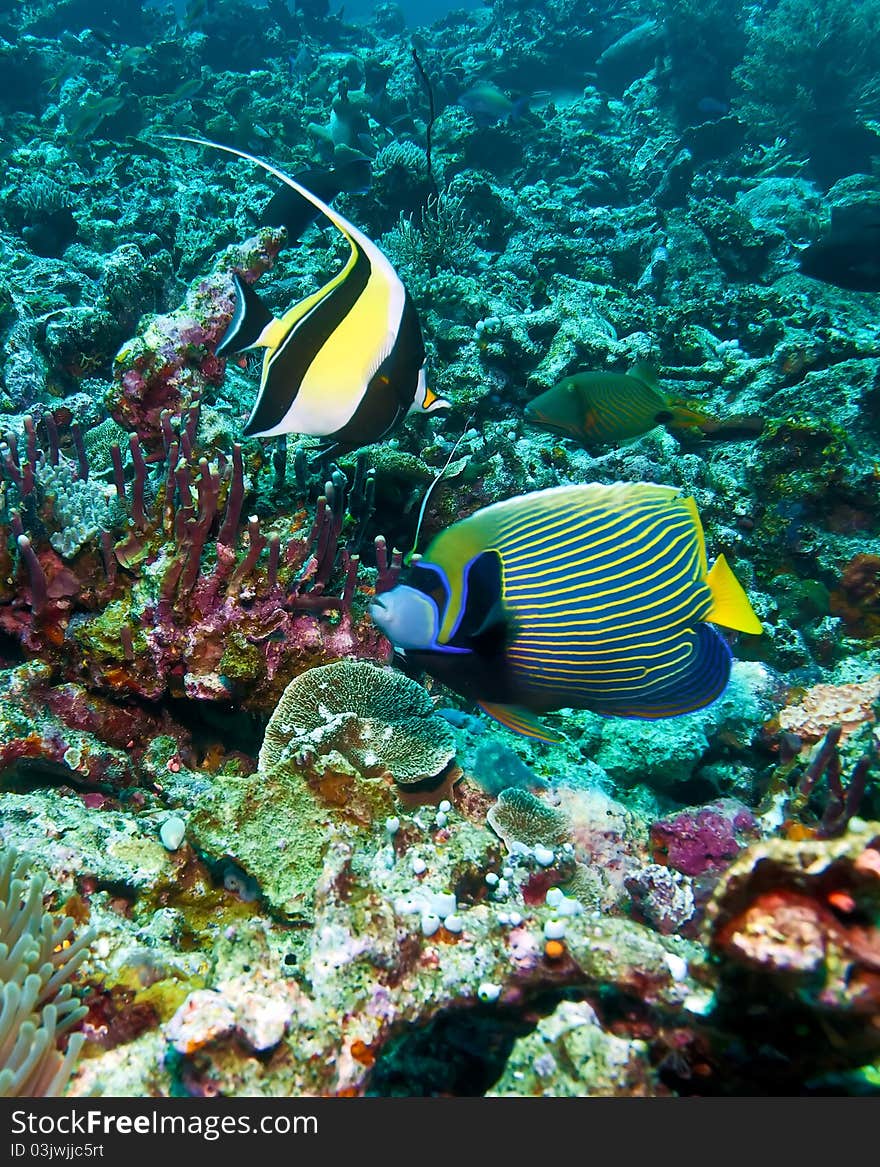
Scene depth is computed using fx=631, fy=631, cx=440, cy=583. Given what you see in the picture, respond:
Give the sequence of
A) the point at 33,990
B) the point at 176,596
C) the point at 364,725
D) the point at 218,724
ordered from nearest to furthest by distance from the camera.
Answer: the point at 33,990
the point at 364,725
the point at 176,596
the point at 218,724

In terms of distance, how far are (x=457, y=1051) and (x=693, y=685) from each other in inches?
44.9

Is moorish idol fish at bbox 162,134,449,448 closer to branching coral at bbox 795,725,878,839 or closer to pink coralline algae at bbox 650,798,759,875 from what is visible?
branching coral at bbox 795,725,878,839

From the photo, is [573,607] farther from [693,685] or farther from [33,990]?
[33,990]

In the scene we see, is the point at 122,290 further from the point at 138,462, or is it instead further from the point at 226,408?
the point at 138,462

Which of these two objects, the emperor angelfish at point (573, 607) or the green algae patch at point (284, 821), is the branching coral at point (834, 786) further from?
the green algae patch at point (284, 821)

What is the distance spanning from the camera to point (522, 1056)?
5.03 feet

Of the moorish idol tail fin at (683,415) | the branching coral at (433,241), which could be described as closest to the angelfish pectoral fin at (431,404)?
the moorish idol tail fin at (683,415)

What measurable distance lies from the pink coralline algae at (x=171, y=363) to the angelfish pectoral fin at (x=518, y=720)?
3217mm

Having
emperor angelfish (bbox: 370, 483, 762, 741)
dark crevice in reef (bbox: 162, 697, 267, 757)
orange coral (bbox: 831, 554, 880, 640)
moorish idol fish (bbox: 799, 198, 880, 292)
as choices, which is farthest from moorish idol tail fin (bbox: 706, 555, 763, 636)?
moorish idol fish (bbox: 799, 198, 880, 292)

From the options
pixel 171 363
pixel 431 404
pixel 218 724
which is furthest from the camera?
pixel 171 363

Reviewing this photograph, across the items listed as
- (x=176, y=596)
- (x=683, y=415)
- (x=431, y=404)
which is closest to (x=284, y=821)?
(x=176, y=596)

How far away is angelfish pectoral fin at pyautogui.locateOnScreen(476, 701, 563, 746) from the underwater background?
→ 0.04 ft

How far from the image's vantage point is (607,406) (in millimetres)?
3807

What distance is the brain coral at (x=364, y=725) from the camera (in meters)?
2.49
